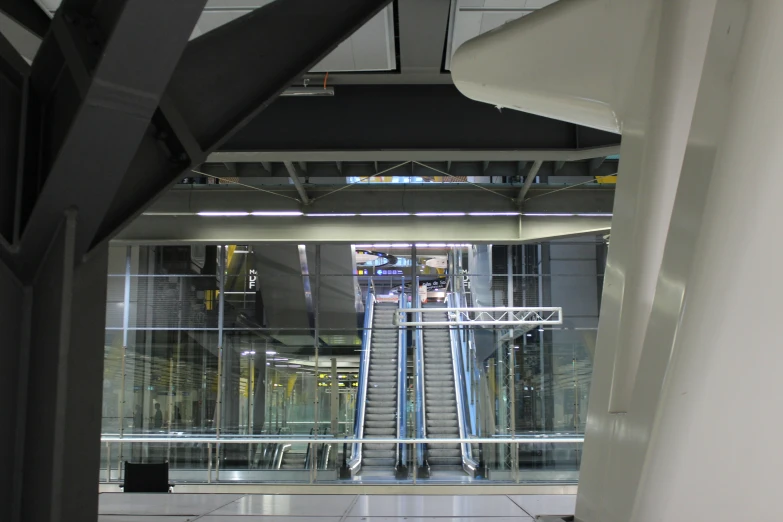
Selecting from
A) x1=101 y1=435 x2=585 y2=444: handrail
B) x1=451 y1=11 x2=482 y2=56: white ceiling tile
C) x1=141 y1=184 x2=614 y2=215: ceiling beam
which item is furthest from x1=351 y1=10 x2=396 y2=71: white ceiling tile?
x1=101 y1=435 x2=585 y2=444: handrail

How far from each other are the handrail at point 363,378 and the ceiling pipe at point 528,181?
6693 millimetres

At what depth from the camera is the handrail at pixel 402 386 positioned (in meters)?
16.5

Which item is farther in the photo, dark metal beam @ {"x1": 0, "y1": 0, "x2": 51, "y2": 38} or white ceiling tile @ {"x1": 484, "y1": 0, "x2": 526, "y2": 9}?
white ceiling tile @ {"x1": 484, "y1": 0, "x2": 526, "y2": 9}

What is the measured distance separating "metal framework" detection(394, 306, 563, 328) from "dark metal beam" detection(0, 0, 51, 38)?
453 inches

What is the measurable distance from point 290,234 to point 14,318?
36.7 ft

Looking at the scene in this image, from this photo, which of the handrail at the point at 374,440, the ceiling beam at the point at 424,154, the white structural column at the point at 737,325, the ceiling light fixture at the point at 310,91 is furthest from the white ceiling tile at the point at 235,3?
the handrail at the point at 374,440

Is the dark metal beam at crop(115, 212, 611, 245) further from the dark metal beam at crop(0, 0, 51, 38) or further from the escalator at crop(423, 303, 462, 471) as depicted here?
the dark metal beam at crop(0, 0, 51, 38)

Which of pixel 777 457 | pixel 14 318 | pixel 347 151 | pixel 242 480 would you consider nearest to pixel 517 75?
pixel 777 457

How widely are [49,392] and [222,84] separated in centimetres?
160

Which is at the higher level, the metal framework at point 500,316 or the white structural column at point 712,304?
the metal framework at point 500,316

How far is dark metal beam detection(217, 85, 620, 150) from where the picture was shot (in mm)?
8062

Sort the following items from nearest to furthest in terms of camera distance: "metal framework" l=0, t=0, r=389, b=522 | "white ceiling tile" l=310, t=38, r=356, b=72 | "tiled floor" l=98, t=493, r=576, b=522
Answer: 1. "metal framework" l=0, t=0, r=389, b=522
2. "tiled floor" l=98, t=493, r=576, b=522
3. "white ceiling tile" l=310, t=38, r=356, b=72

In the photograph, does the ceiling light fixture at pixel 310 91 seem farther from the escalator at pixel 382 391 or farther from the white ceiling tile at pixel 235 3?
the escalator at pixel 382 391

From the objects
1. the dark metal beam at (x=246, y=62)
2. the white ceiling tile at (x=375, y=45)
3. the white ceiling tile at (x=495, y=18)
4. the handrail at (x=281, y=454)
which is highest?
the white ceiling tile at (x=495, y=18)
